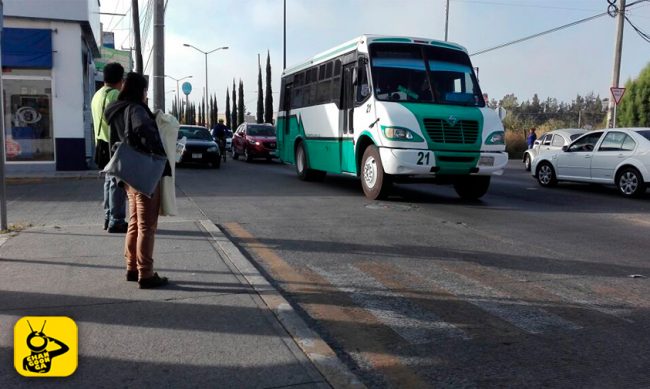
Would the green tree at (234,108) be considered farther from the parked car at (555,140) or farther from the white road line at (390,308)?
the white road line at (390,308)

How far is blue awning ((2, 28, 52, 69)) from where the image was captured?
15.4 metres

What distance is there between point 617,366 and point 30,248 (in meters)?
5.93

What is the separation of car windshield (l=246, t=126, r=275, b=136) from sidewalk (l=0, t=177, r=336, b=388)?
59.3ft

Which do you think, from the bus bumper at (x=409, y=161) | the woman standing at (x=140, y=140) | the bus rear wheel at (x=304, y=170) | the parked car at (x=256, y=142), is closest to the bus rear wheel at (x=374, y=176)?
the bus bumper at (x=409, y=161)

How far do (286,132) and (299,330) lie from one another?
44.9 ft

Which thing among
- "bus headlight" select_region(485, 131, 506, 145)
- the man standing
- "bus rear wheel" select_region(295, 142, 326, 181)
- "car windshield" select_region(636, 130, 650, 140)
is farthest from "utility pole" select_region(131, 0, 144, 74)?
"car windshield" select_region(636, 130, 650, 140)

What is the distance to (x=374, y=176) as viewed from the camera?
11.4 m

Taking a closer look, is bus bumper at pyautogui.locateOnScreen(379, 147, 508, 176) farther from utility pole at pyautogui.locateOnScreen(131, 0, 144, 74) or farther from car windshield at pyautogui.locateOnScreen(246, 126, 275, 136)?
car windshield at pyautogui.locateOnScreen(246, 126, 275, 136)

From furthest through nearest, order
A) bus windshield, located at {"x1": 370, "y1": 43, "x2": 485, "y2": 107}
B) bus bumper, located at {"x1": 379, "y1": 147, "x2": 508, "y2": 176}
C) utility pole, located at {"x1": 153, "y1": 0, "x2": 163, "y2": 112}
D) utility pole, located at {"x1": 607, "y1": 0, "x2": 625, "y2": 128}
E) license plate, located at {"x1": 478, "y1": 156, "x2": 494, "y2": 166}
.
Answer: utility pole, located at {"x1": 607, "y1": 0, "x2": 625, "y2": 128}
utility pole, located at {"x1": 153, "y1": 0, "x2": 163, "y2": 112}
bus windshield, located at {"x1": 370, "y1": 43, "x2": 485, "y2": 107}
license plate, located at {"x1": 478, "y1": 156, "x2": 494, "y2": 166}
bus bumper, located at {"x1": 379, "y1": 147, "x2": 508, "y2": 176}

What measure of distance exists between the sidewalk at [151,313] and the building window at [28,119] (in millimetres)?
9838

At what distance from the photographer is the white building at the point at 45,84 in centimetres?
1548

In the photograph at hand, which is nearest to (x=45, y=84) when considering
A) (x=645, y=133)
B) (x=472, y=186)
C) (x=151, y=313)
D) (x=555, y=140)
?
(x=472, y=186)

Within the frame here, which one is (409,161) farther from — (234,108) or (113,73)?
(234,108)

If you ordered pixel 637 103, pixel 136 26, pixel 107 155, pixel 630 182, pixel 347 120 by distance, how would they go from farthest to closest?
pixel 637 103, pixel 136 26, pixel 630 182, pixel 347 120, pixel 107 155
